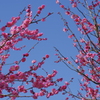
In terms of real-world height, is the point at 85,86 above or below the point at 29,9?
below

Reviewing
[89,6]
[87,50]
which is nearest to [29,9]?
[87,50]

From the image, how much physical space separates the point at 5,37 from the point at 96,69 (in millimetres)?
3237

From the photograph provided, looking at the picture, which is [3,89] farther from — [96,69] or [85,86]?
[85,86]

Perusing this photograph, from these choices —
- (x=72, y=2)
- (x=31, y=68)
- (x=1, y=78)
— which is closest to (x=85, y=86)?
(x=72, y=2)

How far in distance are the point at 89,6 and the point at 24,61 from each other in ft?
13.3

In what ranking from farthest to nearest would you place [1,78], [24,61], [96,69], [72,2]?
1. [72,2]
2. [96,69]
3. [24,61]
4. [1,78]

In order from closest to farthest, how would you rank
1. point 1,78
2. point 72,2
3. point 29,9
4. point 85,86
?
1. point 1,78
2. point 29,9
3. point 85,86
4. point 72,2

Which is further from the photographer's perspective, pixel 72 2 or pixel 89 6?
pixel 72 2

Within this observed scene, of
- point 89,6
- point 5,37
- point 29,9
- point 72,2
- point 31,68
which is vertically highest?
point 72,2

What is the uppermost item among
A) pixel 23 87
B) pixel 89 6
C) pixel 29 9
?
pixel 89 6

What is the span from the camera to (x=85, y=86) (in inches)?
295

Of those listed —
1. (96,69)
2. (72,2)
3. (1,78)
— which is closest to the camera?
(1,78)

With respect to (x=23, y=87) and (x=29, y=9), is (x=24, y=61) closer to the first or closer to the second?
(x=23, y=87)

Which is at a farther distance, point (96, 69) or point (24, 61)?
point (96, 69)
